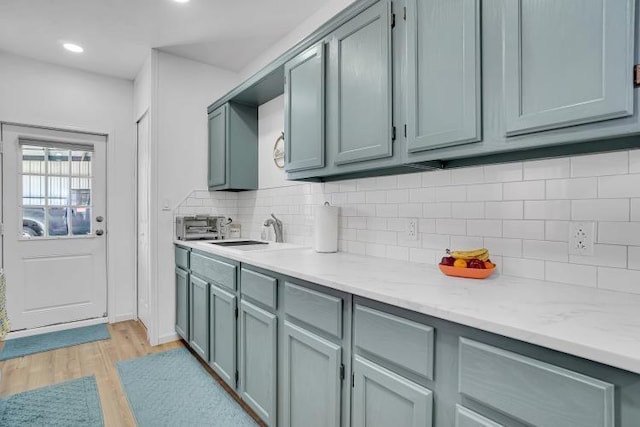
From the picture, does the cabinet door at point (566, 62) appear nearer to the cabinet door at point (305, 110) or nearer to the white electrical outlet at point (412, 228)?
the white electrical outlet at point (412, 228)

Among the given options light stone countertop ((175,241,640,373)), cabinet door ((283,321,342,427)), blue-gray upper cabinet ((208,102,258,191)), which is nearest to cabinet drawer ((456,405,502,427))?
light stone countertop ((175,241,640,373))

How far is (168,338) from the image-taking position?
304 centimetres

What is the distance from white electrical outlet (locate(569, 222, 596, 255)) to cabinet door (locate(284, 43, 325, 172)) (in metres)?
1.21

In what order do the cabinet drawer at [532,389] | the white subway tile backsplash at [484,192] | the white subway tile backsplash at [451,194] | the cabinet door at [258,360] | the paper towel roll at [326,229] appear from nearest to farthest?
the cabinet drawer at [532,389] < the white subway tile backsplash at [484,192] < the white subway tile backsplash at [451,194] < the cabinet door at [258,360] < the paper towel roll at [326,229]

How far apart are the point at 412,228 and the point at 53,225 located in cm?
351

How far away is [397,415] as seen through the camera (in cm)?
109

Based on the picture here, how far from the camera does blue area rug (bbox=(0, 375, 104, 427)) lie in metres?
1.91

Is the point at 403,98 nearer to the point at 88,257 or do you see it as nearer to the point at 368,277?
the point at 368,277

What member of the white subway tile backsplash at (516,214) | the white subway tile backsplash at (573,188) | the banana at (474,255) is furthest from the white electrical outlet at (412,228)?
the white subway tile backsplash at (573,188)

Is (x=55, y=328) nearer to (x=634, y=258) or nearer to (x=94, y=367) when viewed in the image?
(x=94, y=367)

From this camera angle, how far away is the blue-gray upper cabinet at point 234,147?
3020 mm

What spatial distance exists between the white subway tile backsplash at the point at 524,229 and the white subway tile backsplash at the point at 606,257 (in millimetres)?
149

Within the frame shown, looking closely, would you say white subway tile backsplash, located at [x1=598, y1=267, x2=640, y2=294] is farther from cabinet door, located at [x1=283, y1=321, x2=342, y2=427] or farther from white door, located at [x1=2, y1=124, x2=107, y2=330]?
white door, located at [x1=2, y1=124, x2=107, y2=330]

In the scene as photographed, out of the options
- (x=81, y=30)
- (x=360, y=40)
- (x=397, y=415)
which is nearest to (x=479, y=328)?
(x=397, y=415)
